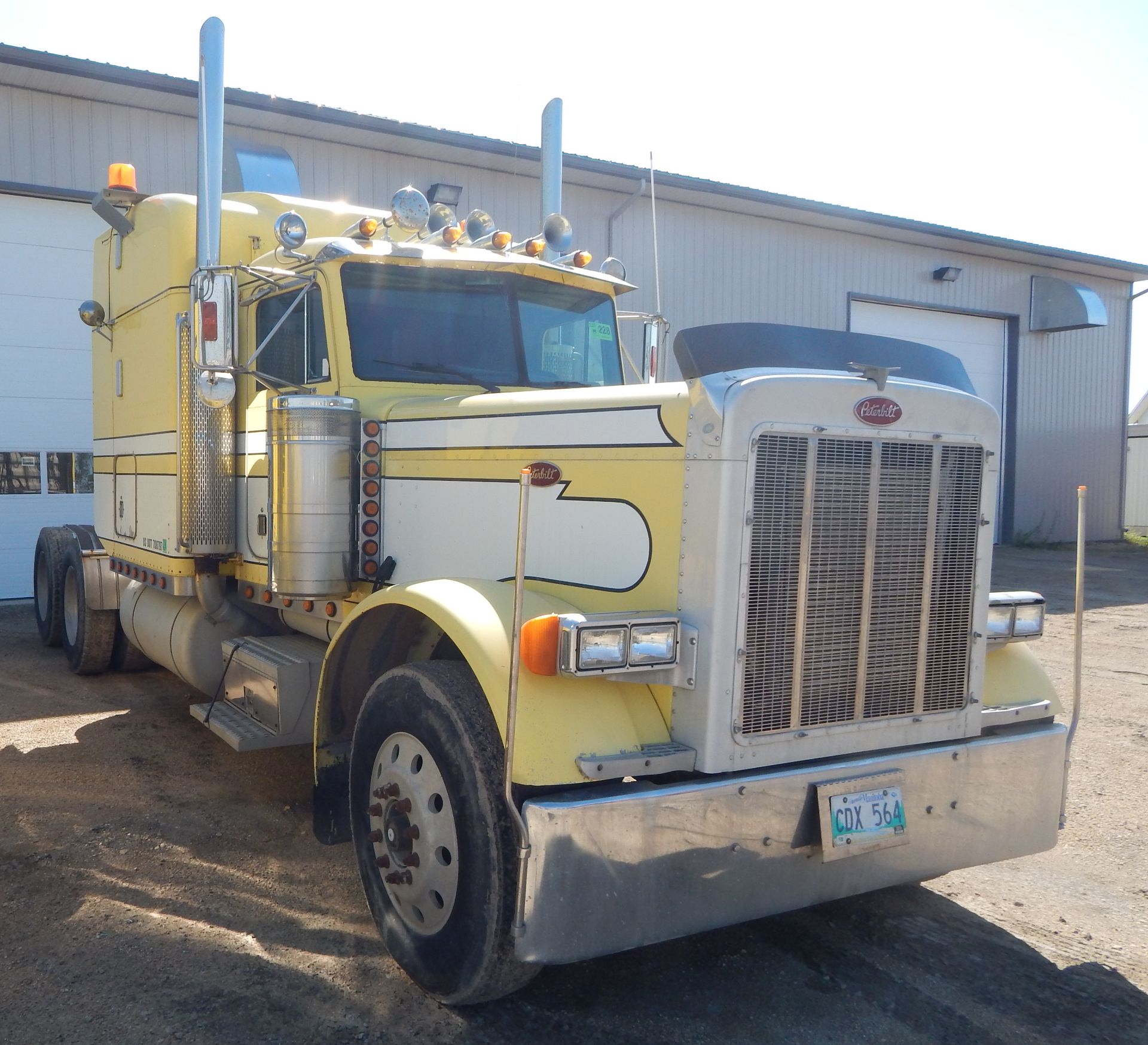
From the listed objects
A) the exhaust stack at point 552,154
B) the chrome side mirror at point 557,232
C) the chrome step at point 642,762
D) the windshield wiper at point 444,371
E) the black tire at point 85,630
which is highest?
the exhaust stack at point 552,154

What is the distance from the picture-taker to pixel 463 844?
299 cm

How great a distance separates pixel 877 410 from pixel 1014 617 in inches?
44.4

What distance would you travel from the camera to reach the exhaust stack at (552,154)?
668cm

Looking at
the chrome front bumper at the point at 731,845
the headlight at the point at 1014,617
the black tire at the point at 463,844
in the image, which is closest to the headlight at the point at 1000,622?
the headlight at the point at 1014,617

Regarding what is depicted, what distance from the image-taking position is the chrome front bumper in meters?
2.74

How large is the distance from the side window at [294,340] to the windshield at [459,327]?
0.18 m

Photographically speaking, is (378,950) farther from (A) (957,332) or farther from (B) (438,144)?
(A) (957,332)

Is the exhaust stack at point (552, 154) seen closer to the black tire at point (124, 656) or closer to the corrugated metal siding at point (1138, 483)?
the black tire at point (124, 656)

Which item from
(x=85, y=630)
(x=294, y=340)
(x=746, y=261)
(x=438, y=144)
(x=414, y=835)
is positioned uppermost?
(x=438, y=144)

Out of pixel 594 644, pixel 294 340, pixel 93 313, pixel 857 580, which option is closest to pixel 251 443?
pixel 294 340

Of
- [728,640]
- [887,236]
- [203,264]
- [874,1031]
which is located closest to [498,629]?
[728,640]

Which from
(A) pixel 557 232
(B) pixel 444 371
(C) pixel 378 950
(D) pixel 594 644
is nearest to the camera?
(D) pixel 594 644

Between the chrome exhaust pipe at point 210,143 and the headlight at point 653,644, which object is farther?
the chrome exhaust pipe at point 210,143

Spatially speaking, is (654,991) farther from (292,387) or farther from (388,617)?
(292,387)
